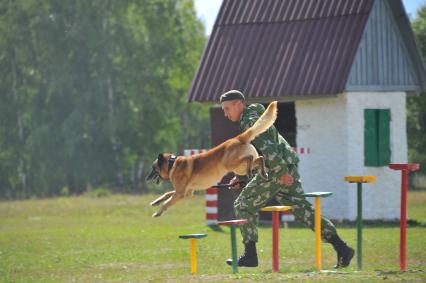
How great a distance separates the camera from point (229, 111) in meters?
11.6

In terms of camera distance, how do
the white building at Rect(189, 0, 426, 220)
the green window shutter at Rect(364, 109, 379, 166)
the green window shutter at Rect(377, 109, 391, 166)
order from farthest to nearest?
the green window shutter at Rect(377, 109, 391, 166)
the green window shutter at Rect(364, 109, 379, 166)
the white building at Rect(189, 0, 426, 220)

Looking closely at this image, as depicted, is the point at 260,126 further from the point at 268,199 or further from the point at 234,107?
the point at 268,199

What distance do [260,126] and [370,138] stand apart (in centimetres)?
1212

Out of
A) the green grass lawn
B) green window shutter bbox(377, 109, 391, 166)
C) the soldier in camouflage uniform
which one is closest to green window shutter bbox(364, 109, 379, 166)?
green window shutter bbox(377, 109, 391, 166)

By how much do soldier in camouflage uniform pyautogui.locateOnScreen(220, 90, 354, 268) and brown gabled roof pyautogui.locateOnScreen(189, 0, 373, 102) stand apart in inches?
393

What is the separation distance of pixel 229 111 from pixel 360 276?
7.95 feet

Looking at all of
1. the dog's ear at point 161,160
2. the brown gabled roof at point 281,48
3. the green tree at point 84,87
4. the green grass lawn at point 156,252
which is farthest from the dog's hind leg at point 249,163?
the green tree at point 84,87

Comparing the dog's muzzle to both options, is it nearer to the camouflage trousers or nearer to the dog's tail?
the dog's tail

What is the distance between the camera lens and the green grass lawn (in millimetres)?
11953

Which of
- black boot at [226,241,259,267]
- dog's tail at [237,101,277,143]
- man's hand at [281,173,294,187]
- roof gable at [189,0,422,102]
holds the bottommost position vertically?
black boot at [226,241,259,267]

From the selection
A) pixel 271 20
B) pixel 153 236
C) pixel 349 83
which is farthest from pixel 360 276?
pixel 271 20

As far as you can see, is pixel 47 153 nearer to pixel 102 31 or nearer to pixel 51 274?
pixel 102 31

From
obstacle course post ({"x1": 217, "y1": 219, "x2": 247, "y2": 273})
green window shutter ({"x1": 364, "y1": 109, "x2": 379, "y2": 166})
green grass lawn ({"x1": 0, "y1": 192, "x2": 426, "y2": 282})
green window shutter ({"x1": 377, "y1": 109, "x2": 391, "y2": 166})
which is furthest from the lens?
green window shutter ({"x1": 377, "y1": 109, "x2": 391, "y2": 166})

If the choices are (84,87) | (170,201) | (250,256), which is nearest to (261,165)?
(170,201)
